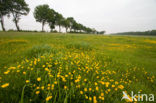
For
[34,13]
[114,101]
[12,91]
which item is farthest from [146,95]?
[34,13]

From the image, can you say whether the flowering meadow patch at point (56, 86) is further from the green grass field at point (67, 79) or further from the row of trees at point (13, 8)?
the row of trees at point (13, 8)

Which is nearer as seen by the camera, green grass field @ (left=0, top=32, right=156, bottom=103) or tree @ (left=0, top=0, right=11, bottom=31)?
green grass field @ (left=0, top=32, right=156, bottom=103)

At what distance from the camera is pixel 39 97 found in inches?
49.3

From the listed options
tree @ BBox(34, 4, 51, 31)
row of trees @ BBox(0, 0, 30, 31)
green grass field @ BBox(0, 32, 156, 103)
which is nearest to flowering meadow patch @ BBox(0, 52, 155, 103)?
green grass field @ BBox(0, 32, 156, 103)

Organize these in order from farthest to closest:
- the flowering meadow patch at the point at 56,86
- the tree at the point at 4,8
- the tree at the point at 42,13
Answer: the tree at the point at 42,13, the tree at the point at 4,8, the flowering meadow patch at the point at 56,86

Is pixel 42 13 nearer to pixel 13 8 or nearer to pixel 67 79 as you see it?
pixel 13 8

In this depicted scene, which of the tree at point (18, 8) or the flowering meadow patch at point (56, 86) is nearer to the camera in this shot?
the flowering meadow patch at point (56, 86)

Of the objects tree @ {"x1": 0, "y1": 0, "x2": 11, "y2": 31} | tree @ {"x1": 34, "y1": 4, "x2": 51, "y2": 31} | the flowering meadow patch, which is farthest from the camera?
tree @ {"x1": 34, "y1": 4, "x2": 51, "y2": 31}

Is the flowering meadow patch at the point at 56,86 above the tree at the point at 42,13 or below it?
below

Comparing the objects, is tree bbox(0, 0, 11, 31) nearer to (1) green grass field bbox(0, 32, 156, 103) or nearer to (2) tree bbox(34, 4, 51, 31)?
(2) tree bbox(34, 4, 51, 31)

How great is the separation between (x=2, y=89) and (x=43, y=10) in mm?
38007

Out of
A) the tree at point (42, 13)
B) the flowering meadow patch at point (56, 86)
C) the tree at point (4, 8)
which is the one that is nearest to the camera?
the flowering meadow patch at point (56, 86)

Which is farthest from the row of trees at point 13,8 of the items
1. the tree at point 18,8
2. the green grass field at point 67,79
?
the green grass field at point 67,79

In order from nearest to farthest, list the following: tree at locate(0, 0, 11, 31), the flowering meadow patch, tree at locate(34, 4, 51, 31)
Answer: the flowering meadow patch, tree at locate(0, 0, 11, 31), tree at locate(34, 4, 51, 31)
